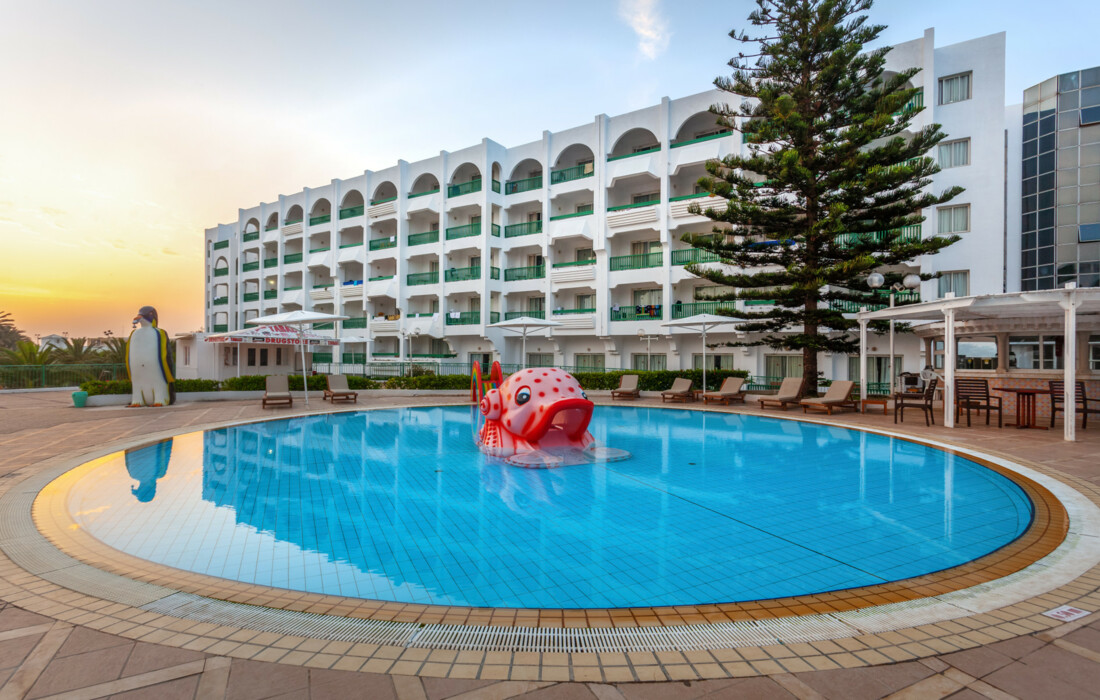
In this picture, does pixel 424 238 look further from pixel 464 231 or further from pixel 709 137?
pixel 709 137

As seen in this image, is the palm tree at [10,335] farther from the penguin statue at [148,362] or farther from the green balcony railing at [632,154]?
the green balcony railing at [632,154]

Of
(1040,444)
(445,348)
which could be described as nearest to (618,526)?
(1040,444)

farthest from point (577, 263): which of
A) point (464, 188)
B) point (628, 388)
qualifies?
point (628, 388)

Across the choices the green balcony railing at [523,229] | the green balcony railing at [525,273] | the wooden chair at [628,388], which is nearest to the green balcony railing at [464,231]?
the green balcony railing at [523,229]

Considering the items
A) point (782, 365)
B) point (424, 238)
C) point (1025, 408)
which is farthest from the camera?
point (424, 238)

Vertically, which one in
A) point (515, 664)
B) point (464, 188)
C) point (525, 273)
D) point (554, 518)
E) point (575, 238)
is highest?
point (464, 188)

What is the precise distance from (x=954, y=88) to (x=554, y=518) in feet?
78.8

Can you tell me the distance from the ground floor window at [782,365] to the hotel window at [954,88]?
11.2 meters

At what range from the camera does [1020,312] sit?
1097 cm

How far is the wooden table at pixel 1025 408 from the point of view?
33.7 feet

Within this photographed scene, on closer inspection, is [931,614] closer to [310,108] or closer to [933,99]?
[310,108]

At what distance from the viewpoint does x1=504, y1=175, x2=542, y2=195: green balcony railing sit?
28.6 meters

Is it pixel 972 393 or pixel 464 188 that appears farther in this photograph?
pixel 464 188

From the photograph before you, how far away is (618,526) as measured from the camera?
210 inches
